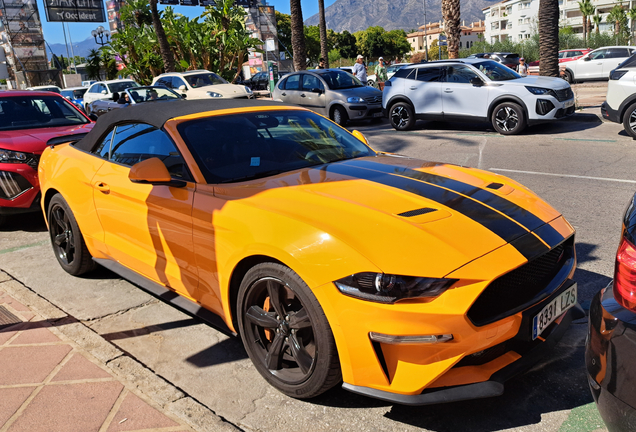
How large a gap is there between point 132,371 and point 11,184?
13.5 feet

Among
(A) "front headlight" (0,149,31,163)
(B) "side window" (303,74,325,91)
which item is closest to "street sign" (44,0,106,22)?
(B) "side window" (303,74,325,91)

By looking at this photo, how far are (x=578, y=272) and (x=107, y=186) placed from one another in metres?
3.58

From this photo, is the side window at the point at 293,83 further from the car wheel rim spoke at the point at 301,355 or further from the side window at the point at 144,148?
the car wheel rim spoke at the point at 301,355

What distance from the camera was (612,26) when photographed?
7325cm

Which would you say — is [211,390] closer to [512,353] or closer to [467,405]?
[467,405]

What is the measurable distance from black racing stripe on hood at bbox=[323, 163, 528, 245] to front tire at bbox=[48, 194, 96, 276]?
235 cm

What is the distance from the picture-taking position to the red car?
20.9 ft

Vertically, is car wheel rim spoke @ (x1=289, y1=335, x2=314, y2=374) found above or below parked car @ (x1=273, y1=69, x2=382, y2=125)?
below

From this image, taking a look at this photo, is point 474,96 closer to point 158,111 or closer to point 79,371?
point 158,111

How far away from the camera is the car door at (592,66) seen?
2608 cm

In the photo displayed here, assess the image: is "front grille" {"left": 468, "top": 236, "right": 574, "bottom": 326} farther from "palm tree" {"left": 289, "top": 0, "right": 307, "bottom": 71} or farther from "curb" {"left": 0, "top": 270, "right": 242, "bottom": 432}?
"palm tree" {"left": 289, "top": 0, "right": 307, "bottom": 71}

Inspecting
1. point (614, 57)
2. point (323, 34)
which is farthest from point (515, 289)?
point (323, 34)

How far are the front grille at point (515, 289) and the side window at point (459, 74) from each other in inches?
411

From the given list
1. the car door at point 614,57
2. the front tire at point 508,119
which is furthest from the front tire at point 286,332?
the car door at point 614,57
